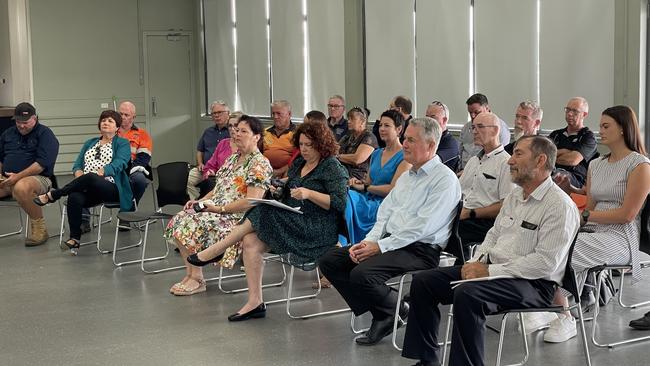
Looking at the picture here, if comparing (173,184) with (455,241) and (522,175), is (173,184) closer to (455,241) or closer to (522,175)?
(455,241)

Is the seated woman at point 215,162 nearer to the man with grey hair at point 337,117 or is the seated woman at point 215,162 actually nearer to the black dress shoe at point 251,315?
the man with grey hair at point 337,117

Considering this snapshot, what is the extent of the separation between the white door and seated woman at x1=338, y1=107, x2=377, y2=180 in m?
8.45

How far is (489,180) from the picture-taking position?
5348 mm

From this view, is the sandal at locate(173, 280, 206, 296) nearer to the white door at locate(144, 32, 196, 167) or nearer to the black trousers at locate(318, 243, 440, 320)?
the black trousers at locate(318, 243, 440, 320)

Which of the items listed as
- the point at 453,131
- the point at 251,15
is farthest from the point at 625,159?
the point at 251,15

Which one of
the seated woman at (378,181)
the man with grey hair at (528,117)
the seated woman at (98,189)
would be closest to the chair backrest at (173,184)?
the seated woman at (98,189)

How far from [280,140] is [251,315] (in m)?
2.88

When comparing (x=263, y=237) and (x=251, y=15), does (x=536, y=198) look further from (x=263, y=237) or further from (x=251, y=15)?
(x=251, y=15)

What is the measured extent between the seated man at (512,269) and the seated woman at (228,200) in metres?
2.03

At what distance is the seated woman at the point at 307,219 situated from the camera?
5.48 metres

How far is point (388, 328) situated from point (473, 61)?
184 inches

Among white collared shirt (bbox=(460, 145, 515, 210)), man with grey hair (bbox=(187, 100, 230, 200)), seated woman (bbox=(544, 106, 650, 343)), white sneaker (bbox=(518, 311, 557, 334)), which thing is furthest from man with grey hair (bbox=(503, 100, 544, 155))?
man with grey hair (bbox=(187, 100, 230, 200))

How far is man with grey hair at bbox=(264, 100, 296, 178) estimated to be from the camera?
7965mm

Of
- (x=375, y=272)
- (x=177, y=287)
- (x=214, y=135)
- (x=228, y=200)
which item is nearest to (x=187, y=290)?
(x=177, y=287)
